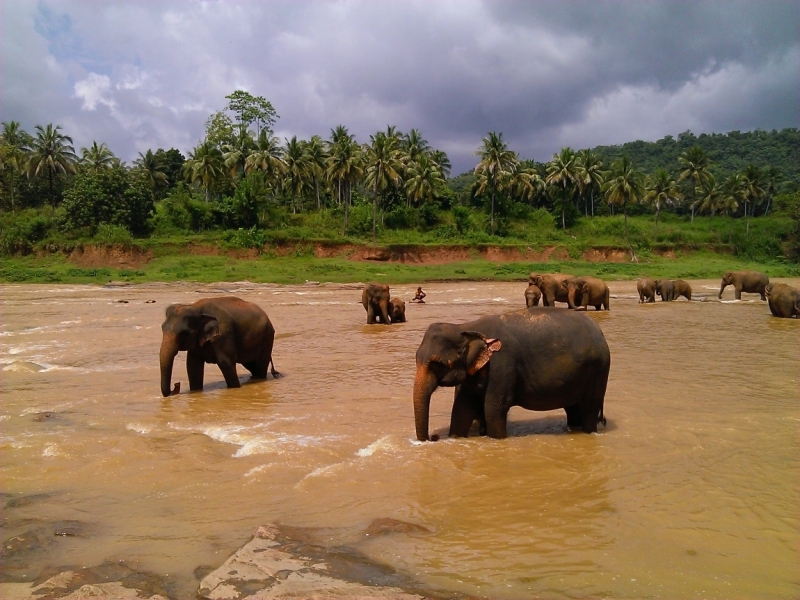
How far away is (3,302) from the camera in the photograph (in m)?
31.0

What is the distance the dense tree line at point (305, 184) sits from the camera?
58438 millimetres

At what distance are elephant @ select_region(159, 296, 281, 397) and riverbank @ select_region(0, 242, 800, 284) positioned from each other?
3323cm

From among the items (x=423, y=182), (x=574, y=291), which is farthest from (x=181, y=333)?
(x=423, y=182)

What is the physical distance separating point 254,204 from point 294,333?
142 ft

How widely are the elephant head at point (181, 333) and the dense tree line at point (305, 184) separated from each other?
4758 cm

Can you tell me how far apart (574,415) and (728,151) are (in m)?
146

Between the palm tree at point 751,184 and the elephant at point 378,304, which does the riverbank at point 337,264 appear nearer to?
the palm tree at point 751,184

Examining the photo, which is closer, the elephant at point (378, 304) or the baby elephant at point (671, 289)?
the elephant at point (378, 304)

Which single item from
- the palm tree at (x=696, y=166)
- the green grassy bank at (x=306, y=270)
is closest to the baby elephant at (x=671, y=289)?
the green grassy bank at (x=306, y=270)

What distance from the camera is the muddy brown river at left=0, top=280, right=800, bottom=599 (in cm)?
454

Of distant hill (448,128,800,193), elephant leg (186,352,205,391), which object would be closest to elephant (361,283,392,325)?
elephant leg (186,352,205,391)

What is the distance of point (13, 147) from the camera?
60250mm

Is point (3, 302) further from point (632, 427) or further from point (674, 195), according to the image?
point (674, 195)

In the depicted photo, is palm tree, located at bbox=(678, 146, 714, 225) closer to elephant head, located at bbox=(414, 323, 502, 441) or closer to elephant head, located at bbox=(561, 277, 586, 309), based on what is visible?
elephant head, located at bbox=(561, 277, 586, 309)
